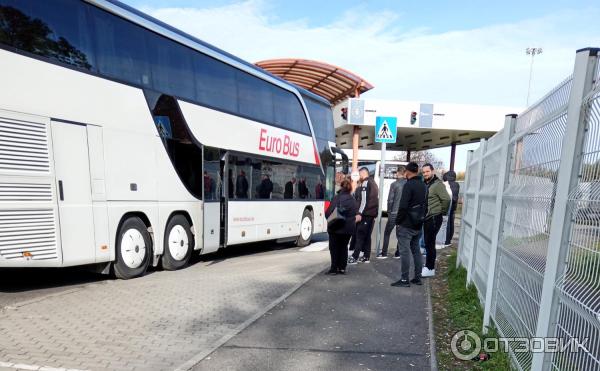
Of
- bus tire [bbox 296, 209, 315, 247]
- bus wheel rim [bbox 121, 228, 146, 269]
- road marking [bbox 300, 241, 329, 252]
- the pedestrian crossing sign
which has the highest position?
the pedestrian crossing sign

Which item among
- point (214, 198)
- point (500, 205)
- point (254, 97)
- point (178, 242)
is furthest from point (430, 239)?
point (254, 97)

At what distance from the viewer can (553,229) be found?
2389mm

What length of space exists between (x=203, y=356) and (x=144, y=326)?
46.0 inches

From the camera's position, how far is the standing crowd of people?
6.32 metres

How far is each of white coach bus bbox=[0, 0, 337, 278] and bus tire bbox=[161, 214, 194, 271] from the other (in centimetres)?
2

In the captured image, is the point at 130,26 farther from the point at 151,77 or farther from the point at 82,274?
the point at 82,274

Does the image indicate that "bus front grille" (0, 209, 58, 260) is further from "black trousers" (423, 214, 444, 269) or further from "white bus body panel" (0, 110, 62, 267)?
"black trousers" (423, 214, 444, 269)

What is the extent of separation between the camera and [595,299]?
1894 millimetres

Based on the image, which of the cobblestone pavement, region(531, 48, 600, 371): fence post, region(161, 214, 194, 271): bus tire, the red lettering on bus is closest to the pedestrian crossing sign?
the red lettering on bus

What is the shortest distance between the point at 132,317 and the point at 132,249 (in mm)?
2194

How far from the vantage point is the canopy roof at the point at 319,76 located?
787 inches

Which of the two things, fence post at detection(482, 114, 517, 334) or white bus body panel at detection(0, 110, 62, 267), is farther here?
white bus body panel at detection(0, 110, 62, 267)

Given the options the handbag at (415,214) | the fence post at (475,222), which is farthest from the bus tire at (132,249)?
the fence post at (475,222)

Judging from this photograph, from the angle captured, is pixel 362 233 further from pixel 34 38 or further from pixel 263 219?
pixel 34 38
